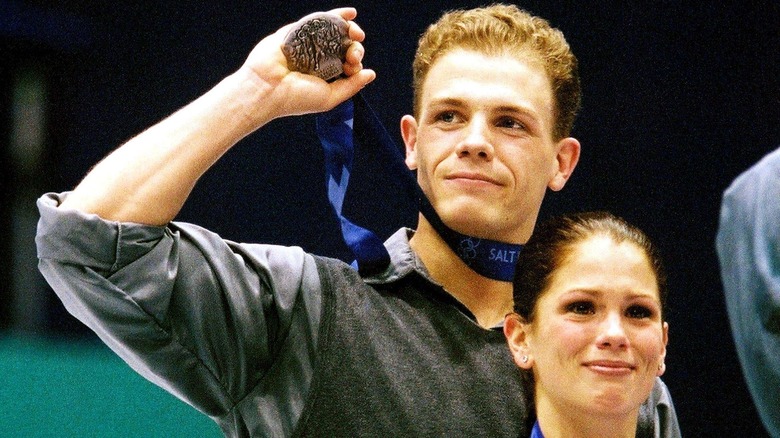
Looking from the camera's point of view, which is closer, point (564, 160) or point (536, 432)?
point (536, 432)

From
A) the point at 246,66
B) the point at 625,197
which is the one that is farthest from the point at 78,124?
the point at 246,66

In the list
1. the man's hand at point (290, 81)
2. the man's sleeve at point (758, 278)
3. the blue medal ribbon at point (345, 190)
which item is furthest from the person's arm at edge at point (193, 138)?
the man's sleeve at point (758, 278)

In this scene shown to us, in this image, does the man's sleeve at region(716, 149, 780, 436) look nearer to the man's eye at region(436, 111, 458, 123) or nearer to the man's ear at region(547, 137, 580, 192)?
the man's ear at region(547, 137, 580, 192)

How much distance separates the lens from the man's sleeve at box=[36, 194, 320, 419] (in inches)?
57.8

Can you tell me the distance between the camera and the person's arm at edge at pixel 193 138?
150 cm

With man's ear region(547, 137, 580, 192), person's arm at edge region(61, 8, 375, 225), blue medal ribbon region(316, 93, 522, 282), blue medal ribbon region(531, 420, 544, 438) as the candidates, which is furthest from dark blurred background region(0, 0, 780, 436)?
blue medal ribbon region(531, 420, 544, 438)

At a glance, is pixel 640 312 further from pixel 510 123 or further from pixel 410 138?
pixel 410 138

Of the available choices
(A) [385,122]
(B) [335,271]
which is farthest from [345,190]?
(A) [385,122]

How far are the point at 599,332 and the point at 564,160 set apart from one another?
497 mm

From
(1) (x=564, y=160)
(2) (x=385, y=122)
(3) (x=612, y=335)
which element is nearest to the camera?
(3) (x=612, y=335)

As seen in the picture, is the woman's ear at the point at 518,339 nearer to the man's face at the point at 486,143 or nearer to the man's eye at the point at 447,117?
the man's face at the point at 486,143

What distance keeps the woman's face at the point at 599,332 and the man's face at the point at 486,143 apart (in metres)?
0.21

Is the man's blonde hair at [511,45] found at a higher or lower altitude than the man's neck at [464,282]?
→ higher

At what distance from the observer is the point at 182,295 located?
5.13 ft
